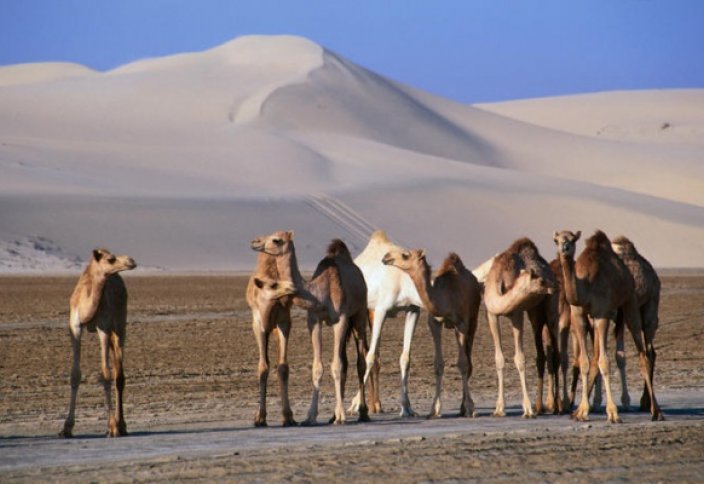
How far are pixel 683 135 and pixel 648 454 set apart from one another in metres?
114

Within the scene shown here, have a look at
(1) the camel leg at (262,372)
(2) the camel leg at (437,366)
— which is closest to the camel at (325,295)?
(1) the camel leg at (262,372)

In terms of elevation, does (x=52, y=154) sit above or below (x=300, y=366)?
above

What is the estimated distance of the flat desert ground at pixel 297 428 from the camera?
993cm

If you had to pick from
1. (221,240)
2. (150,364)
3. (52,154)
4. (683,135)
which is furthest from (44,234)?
(683,135)

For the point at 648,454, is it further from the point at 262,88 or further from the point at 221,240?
the point at 262,88

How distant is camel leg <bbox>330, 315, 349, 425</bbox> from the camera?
525 inches

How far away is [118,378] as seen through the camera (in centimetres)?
1266

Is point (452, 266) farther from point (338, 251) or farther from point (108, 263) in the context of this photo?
point (108, 263)

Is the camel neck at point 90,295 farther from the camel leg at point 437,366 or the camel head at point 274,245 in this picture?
the camel leg at point 437,366

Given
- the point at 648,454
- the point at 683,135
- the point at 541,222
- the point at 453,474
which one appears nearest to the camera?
the point at 453,474

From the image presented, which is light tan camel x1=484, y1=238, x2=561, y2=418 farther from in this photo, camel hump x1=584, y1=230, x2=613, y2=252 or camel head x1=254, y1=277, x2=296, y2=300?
camel head x1=254, y1=277, x2=296, y2=300

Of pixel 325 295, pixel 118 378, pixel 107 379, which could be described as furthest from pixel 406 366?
pixel 107 379

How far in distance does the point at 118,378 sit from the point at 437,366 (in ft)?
10.6

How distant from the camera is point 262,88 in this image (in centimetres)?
10256
